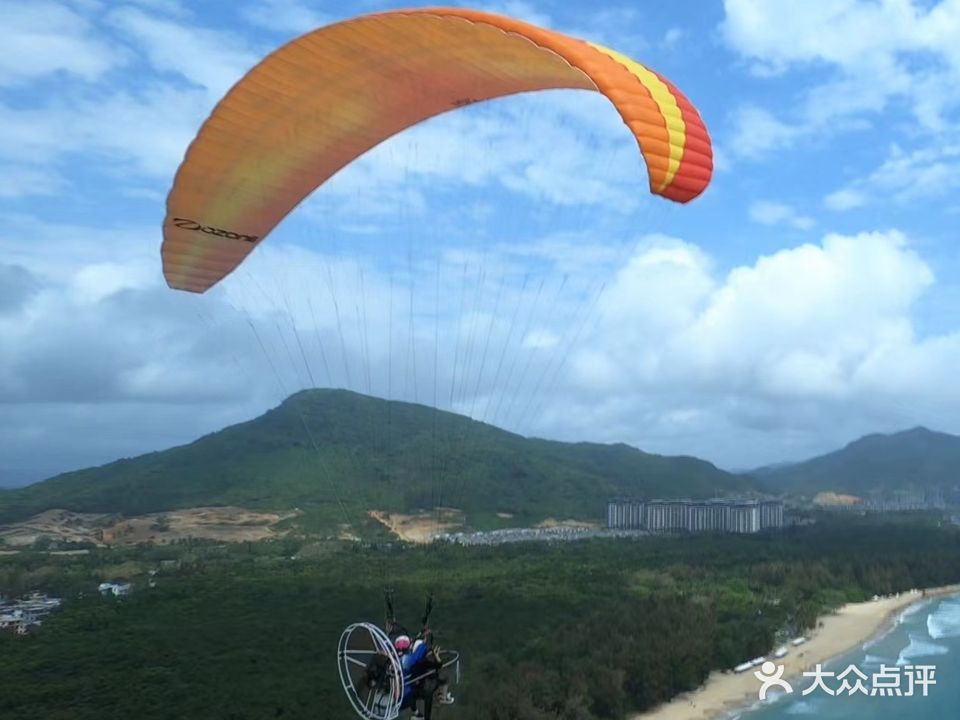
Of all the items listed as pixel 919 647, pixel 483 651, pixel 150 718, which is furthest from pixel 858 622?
pixel 150 718

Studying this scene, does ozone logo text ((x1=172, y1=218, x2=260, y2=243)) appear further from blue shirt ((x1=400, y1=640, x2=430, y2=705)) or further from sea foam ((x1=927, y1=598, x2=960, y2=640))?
sea foam ((x1=927, y1=598, x2=960, y2=640))

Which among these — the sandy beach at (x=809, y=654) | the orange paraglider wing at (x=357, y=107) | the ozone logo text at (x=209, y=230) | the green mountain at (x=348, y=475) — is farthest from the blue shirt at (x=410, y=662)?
the green mountain at (x=348, y=475)

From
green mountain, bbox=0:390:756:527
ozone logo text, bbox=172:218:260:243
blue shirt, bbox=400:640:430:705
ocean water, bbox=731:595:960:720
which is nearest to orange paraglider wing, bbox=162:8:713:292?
ozone logo text, bbox=172:218:260:243

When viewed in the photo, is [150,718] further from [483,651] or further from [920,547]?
[920,547]

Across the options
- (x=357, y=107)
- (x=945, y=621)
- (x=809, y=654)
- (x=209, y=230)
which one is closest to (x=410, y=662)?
(x=209, y=230)

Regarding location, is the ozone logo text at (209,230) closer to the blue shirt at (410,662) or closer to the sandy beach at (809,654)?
the blue shirt at (410,662)

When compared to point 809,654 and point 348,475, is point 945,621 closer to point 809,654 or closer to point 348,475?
point 809,654
